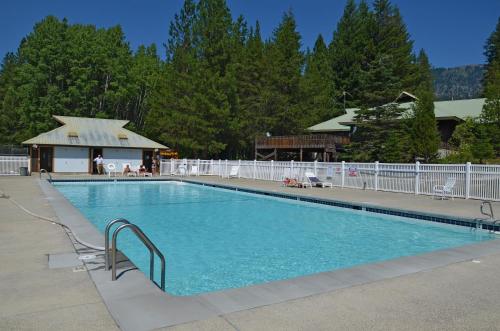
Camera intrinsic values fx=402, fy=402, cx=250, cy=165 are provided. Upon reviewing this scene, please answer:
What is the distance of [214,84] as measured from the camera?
36.2m

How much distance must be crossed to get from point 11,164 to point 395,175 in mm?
23202

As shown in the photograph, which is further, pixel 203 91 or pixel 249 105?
pixel 249 105

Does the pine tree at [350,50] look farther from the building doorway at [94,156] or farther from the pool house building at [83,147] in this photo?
the building doorway at [94,156]

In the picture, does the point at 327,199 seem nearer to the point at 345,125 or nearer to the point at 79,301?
the point at 79,301

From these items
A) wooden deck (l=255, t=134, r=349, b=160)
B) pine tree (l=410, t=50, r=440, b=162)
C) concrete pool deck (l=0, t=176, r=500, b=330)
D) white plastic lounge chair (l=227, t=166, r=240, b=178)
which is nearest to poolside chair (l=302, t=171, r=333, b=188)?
white plastic lounge chair (l=227, t=166, r=240, b=178)

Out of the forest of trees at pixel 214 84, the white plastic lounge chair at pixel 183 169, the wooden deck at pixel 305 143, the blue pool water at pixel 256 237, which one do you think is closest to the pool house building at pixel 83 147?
the white plastic lounge chair at pixel 183 169

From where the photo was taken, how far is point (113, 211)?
40.6 feet

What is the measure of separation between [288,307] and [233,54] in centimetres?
4021

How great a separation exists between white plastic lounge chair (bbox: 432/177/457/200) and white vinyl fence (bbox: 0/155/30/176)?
2419 centimetres

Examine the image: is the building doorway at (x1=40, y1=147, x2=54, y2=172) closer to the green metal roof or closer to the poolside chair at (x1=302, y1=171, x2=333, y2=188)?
the poolside chair at (x1=302, y1=171, x2=333, y2=188)

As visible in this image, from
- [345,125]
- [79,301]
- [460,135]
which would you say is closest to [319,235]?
[79,301]

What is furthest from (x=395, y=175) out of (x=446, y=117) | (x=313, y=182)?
(x=446, y=117)

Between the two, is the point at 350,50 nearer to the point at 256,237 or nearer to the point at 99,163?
the point at 99,163

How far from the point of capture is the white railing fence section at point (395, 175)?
13.3 metres
